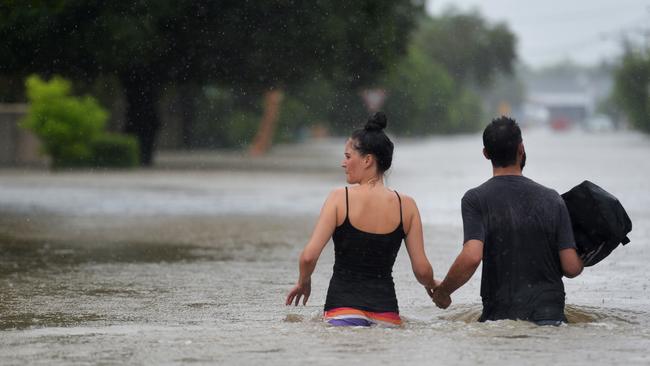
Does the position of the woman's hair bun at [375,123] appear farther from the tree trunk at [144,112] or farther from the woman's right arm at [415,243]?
the tree trunk at [144,112]

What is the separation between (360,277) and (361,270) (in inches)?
1.7

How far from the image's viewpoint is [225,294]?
10.9 metres

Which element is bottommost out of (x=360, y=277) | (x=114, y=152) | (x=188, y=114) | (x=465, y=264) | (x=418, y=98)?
(x=114, y=152)

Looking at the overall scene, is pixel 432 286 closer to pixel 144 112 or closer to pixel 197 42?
pixel 197 42

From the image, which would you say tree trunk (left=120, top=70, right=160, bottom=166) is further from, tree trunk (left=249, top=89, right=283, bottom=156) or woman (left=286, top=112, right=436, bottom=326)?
woman (left=286, top=112, right=436, bottom=326)

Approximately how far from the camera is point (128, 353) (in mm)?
7285

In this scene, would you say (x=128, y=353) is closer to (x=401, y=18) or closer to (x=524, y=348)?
(x=524, y=348)

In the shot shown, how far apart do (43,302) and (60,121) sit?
2513cm

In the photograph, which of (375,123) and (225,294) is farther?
(225,294)

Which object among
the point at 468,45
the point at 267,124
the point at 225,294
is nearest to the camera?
the point at 225,294

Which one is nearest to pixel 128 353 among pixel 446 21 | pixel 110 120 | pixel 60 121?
pixel 60 121

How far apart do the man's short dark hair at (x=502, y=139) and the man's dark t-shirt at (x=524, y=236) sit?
0.13 m

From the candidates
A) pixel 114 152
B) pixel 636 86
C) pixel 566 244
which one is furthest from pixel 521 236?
A: pixel 636 86

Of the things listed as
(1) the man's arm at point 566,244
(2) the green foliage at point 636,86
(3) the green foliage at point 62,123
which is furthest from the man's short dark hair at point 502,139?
(2) the green foliage at point 636,86
